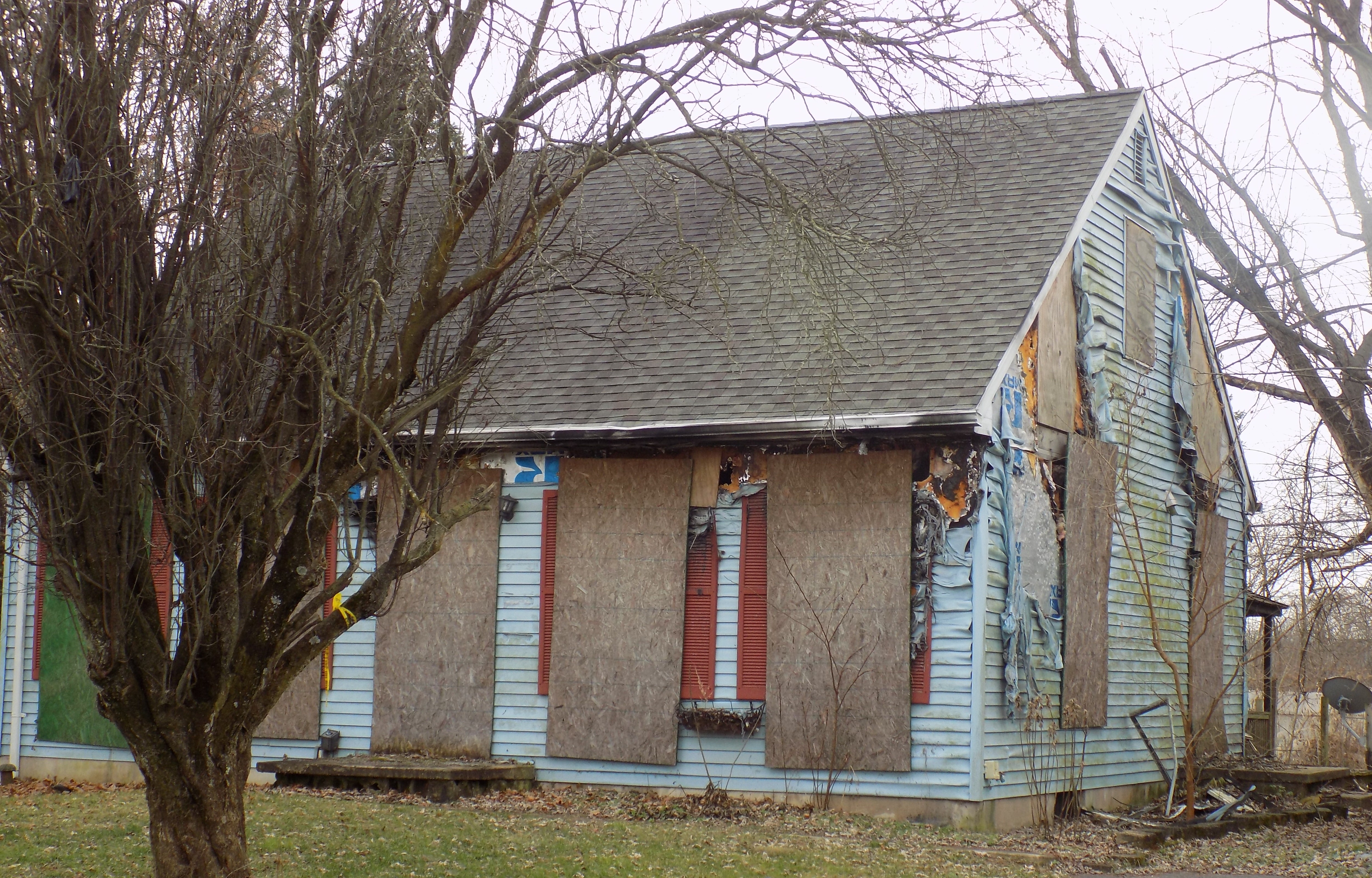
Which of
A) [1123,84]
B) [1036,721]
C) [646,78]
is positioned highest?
[1123,84]

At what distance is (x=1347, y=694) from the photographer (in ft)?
53.3

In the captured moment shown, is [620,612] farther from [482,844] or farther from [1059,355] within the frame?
[1059,355]

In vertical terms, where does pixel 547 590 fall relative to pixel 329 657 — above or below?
above

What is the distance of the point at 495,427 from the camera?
13.1 metres

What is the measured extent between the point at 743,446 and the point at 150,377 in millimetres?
6565

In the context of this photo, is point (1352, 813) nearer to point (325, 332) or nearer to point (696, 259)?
point (696, 259)

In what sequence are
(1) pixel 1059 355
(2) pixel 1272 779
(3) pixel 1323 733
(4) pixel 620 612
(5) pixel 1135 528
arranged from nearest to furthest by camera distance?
(4) pixel 620 612
(5) pixel 1135 528
(1) pixel 1059 355
(2) pixel 1272 779
(3) pixel 1323 733

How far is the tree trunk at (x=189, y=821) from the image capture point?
7016 millimetres

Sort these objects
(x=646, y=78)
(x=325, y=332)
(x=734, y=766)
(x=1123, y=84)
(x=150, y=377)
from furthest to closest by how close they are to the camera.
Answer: (x=1123, y=84) → (x=734, y=766) → (x=646, y=78) → (x=325, y=332) → (x=150, y=377)

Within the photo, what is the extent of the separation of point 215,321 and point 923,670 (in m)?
6.88

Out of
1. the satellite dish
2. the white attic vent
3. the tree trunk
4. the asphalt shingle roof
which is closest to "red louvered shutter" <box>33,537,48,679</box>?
the asphalt shingle roof

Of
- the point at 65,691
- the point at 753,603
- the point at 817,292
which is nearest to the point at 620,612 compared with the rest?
the point at 753,603

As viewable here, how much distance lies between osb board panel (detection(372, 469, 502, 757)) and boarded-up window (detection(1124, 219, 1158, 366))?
23.2 feet

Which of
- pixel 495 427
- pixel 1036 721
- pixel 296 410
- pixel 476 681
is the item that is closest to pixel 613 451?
pixel 495 427
